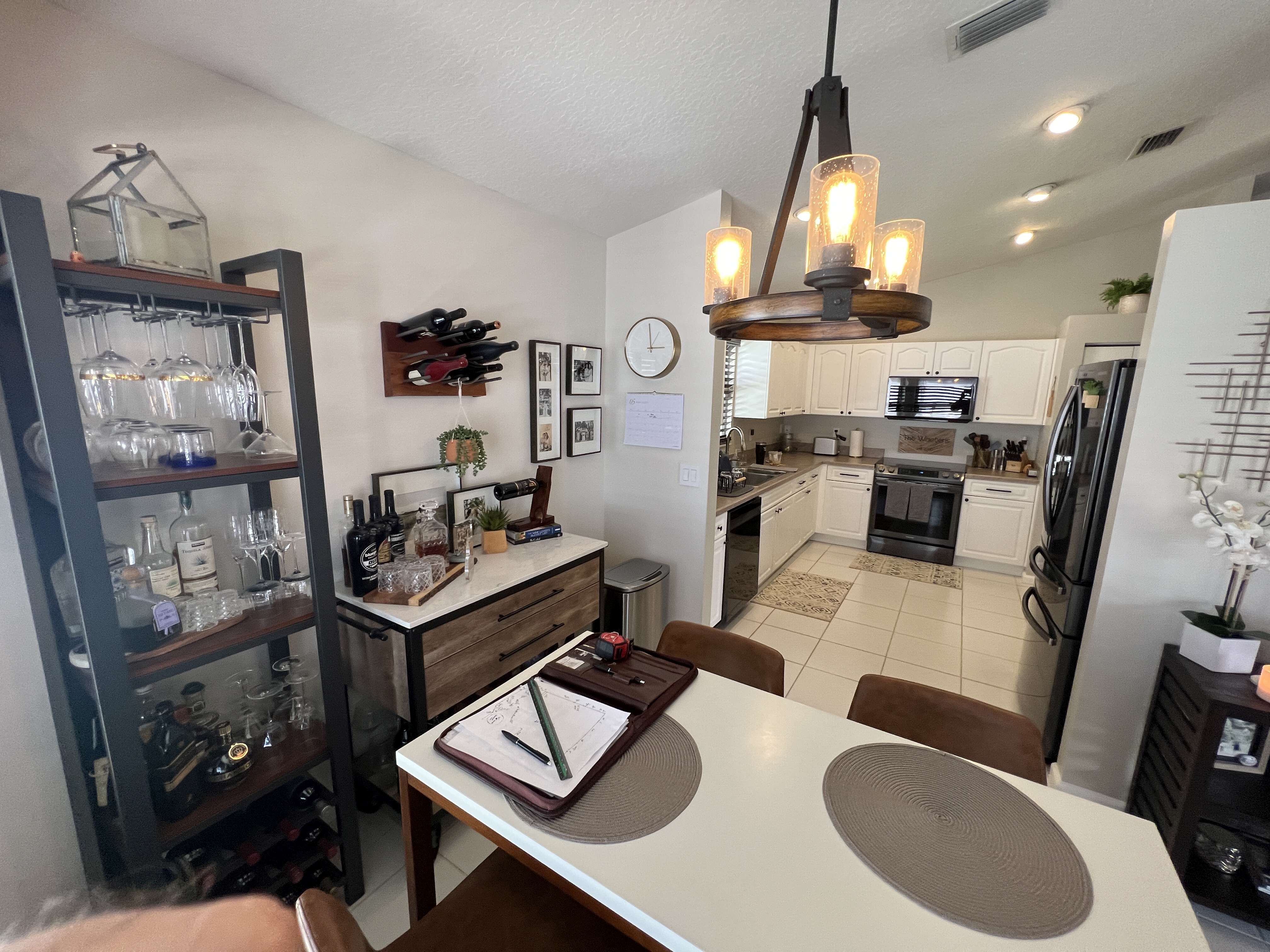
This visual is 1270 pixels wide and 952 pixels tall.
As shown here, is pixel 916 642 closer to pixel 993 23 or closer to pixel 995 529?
pixel 995 529

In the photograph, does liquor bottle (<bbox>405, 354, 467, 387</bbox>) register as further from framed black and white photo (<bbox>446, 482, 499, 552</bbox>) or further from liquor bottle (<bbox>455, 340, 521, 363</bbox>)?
framed black and white photo (<bbox>446, 482, 499, 552</bbox>)

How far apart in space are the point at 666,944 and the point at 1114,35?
277cm

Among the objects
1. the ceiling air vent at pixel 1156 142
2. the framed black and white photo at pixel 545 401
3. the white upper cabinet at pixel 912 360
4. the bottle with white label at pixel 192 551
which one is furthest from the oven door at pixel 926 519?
the bottle with white label at pixel 192 551

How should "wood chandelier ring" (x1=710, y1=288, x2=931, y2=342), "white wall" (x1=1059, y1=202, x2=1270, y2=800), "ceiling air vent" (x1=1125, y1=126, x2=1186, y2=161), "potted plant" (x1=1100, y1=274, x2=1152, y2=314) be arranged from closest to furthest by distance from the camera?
"wood chandelier ring" (x1=710, y1=288, x2=931, y2=342) < "white wall" (x1=1059, y1=202, x2=1270, y2=800) < "ceiling air vent" (x1=1125, y1=126, x2=1186, y2=161) < "potted plant" (x1=1100, y1=274, x2=1152, y2=314)

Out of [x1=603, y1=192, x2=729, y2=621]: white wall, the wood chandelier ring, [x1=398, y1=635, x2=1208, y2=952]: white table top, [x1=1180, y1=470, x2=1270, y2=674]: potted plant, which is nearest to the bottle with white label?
[x1=398, y1=635, x2=1208, y2=952]: white table top

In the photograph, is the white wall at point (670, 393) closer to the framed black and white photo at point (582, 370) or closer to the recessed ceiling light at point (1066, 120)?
the framed black and white photo at point (582, 370)

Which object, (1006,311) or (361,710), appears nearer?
(361,710)

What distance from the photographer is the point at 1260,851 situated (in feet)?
5.42

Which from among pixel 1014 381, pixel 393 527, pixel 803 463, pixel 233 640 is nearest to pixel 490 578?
pixel 393 527

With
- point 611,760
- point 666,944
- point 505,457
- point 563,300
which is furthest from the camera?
point 563,300

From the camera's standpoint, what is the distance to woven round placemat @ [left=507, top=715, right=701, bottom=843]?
88cm

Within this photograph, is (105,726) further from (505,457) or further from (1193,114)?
(1193,114)

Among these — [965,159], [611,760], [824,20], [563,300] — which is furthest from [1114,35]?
[611,760]

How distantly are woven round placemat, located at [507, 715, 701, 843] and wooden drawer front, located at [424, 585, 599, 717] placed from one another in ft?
2.50
